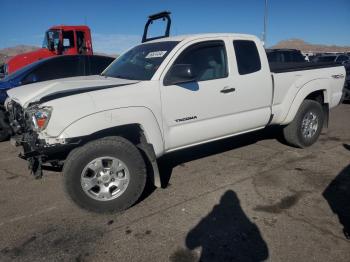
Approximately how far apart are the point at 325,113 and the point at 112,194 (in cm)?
432

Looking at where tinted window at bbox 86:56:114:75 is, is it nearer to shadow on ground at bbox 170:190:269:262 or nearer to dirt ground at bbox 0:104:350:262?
dirt ground at bbox 0:104:350:262

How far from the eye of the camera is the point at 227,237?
3.13 meters

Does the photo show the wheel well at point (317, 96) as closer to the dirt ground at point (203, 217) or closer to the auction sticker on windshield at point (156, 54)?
the dirt ground at point (203, 217)

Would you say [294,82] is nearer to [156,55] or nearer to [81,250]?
→ [156,55]

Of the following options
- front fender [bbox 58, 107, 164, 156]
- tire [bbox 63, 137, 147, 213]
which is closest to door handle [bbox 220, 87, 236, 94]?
front fender [bbox 58, 107, 164, 156]

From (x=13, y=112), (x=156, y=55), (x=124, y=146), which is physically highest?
(x=156, y=55)

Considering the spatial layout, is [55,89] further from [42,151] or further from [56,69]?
[56,69]

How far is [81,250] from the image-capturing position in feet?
9.82

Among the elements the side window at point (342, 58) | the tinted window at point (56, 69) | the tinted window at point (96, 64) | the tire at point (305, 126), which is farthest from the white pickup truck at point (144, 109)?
the side window at point (342, 58)

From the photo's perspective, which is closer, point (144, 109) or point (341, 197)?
point (144, 109)

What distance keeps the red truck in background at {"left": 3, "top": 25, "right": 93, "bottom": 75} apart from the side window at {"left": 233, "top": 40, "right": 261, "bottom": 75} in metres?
8.59

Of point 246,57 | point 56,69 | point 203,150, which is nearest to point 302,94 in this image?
point 246,57

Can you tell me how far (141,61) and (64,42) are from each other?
8.96 m

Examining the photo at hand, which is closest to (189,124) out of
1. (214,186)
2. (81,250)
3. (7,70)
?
(214,186)
